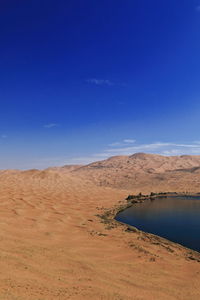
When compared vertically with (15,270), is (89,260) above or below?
below

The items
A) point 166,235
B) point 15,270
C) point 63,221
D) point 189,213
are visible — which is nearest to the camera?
point 15,270

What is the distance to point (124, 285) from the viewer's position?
7.76 meters

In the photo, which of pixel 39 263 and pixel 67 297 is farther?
pixel 39 263

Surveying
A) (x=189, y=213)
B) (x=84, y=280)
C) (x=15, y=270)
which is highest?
(x=15, y=270)

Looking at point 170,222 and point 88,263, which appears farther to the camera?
point 170,222

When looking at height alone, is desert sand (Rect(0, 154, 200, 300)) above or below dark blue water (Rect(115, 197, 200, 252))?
above

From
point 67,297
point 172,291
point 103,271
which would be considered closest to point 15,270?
point 67,297

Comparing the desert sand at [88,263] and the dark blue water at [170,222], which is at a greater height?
the desert sand at [88,263]

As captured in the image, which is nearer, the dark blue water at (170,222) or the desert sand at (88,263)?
the desert sand at (88,263)

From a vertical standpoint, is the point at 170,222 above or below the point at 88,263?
below

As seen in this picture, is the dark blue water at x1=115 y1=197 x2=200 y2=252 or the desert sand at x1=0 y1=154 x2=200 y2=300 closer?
the desert sand at x1=0 y1=154 x2=200 y2=300

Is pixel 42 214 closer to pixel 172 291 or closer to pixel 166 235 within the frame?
pixel 166 235

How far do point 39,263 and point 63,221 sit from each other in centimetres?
982

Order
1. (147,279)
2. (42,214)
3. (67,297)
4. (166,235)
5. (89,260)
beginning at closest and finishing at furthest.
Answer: (67,297), (147,279), (89,260), (166,235), (42,214)
